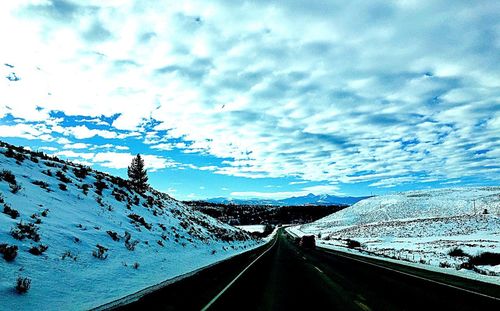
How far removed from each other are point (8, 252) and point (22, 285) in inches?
59.8

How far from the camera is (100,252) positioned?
41.6ft

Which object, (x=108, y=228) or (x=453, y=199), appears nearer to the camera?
(x=108, y=228)

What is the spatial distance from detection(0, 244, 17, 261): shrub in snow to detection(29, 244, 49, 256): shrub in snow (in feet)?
2.57

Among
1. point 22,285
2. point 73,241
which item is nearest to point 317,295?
point 22,285

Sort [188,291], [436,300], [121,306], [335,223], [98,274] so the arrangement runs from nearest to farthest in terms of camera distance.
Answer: [121,306]
[436,300]
[188,291]
[98,274]
[335,223]

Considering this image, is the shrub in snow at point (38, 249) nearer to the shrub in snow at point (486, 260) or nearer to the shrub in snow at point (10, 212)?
the shrub in snow at point (10, 212)

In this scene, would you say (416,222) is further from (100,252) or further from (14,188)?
(14,188)

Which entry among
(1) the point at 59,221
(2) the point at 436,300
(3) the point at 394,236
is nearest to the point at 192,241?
(1) the point at 59,221

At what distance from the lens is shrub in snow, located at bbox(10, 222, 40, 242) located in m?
10.2

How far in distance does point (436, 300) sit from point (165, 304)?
684cm

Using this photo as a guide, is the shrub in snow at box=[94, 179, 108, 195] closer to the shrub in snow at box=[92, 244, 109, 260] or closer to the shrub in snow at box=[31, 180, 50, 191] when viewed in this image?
the shrub in snow at box=[31, 180, 50, 191]

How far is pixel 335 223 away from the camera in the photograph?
125 meters

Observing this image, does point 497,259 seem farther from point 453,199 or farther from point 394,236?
point 453,199

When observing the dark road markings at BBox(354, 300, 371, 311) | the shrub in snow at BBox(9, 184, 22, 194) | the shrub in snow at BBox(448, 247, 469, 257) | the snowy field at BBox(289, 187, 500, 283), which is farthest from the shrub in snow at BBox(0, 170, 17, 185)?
the snowy field at BBox(289, 187, 500, 283)
